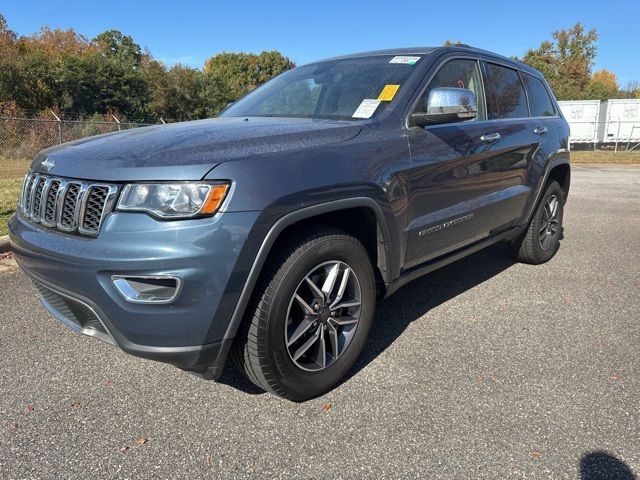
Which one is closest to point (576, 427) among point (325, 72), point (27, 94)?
point (325, 72)

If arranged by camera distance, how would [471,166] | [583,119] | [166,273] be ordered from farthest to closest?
1. [583,119]
2. [471,166]
3. [166,273]

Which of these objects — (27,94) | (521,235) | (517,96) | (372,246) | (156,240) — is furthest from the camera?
(27,94)

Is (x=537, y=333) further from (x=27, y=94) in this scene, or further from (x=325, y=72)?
(x=27, y=94)

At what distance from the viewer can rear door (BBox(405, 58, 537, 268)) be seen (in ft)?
10.3

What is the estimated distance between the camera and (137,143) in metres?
2.49

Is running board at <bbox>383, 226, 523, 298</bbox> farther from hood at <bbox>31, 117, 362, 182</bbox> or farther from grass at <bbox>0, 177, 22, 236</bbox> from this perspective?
grass at <bbox>0, 177, 22, 236</bbox>

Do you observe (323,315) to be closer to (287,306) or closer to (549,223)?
(287,306)

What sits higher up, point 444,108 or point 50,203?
point 444,108

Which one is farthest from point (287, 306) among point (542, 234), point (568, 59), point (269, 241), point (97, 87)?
point (568, 59)

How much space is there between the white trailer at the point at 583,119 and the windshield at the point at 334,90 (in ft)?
94.5

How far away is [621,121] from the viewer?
90.9ft

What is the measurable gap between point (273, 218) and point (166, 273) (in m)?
0.51

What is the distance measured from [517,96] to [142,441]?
3994 millimetres

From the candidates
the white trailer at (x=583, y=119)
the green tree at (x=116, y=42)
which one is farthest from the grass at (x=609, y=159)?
the green tree at (x=116, y=42)
